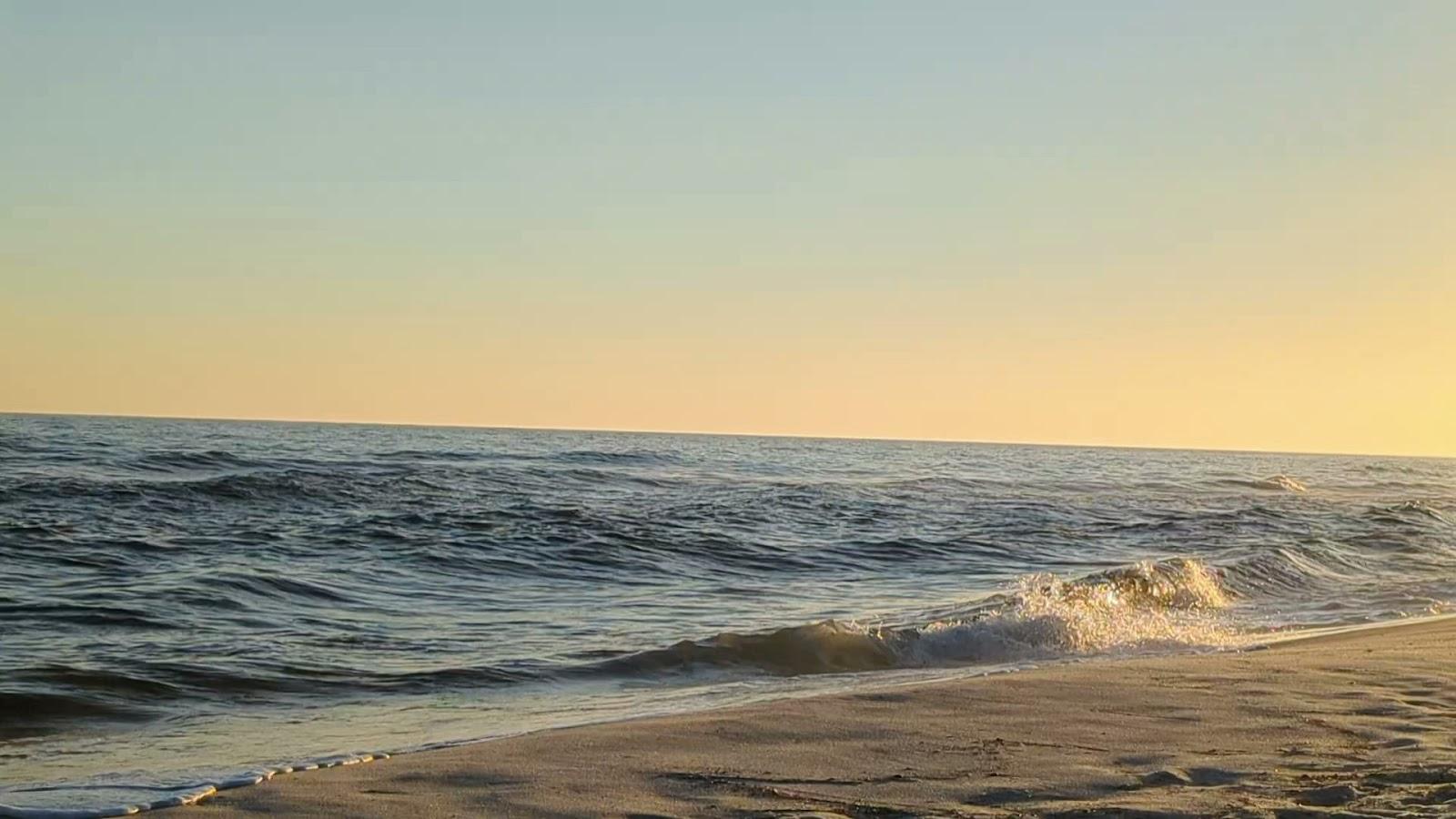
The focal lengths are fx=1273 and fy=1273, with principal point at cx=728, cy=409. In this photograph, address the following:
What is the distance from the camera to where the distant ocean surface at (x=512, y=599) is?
20.9 ft

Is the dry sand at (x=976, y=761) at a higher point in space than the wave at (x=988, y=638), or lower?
higher

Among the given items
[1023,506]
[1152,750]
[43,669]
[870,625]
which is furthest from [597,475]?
[1152,750]

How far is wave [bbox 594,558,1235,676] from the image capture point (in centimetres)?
835

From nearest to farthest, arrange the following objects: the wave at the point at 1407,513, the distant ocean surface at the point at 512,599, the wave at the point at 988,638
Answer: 1. the distant ocean surface at the point at 512,599
2. the wave at the point at 988,638
3. the wave at the point at 1407,513

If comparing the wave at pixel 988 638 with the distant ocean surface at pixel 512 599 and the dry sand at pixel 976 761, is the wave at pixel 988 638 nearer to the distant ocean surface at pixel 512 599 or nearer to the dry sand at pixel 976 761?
the distant ocean surface at pixel 512 599

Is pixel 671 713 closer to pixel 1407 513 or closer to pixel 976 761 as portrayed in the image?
pixel 976 761

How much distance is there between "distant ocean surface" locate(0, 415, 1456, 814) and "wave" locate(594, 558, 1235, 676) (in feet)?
0.11

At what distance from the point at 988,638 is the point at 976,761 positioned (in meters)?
4.77

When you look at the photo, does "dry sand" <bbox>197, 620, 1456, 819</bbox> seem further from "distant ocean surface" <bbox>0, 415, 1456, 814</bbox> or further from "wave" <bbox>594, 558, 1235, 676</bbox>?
"wave" <bbox>594, 558, 1235, 676</bbox>

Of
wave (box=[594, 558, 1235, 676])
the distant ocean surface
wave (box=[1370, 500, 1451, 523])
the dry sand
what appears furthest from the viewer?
wave (box=[1370, 500, 1451, 523])

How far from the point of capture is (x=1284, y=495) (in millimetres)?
33031

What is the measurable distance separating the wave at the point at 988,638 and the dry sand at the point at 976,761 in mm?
1927

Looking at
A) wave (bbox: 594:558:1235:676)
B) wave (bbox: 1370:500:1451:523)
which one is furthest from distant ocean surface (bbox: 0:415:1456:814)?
wave (bbox: 1370:500:1451:523)

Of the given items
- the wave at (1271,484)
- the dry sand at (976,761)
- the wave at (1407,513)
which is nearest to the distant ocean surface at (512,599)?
the wave at (1407,513)
